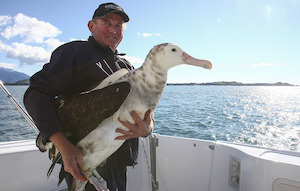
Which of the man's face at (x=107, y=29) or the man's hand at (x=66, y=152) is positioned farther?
the man's face at (x=107, y=29)

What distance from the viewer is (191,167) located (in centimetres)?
317

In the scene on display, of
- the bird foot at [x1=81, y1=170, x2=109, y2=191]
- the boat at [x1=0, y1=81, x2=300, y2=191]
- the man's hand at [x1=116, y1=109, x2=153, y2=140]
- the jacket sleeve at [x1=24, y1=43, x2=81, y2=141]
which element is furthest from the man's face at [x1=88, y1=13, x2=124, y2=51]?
the boat at [x1=0, y1=81, x2=300, y2=191]

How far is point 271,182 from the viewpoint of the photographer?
2.13 m

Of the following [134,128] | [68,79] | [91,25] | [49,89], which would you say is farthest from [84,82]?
[91,25]

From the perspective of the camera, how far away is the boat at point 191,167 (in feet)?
7.07

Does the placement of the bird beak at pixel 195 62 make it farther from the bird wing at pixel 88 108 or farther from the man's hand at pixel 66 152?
the man's hand at pixel 66 152

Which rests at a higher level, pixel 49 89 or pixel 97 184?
pixel 49 89

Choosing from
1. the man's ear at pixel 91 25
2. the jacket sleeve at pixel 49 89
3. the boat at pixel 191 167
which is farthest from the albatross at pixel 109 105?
the boat at pixel 191 167

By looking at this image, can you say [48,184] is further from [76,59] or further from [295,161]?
[295,161]

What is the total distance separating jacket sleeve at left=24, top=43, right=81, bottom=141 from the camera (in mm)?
1459

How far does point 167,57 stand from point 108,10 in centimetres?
75

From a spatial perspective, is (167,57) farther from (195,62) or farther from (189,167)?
(189,167)

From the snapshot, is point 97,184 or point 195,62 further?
point 195,62

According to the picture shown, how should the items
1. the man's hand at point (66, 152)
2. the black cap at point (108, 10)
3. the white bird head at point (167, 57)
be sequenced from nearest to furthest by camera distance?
the man's hand at point (66, 152), the white bird head at point (167, 57), the black cap at point (108, 10)
